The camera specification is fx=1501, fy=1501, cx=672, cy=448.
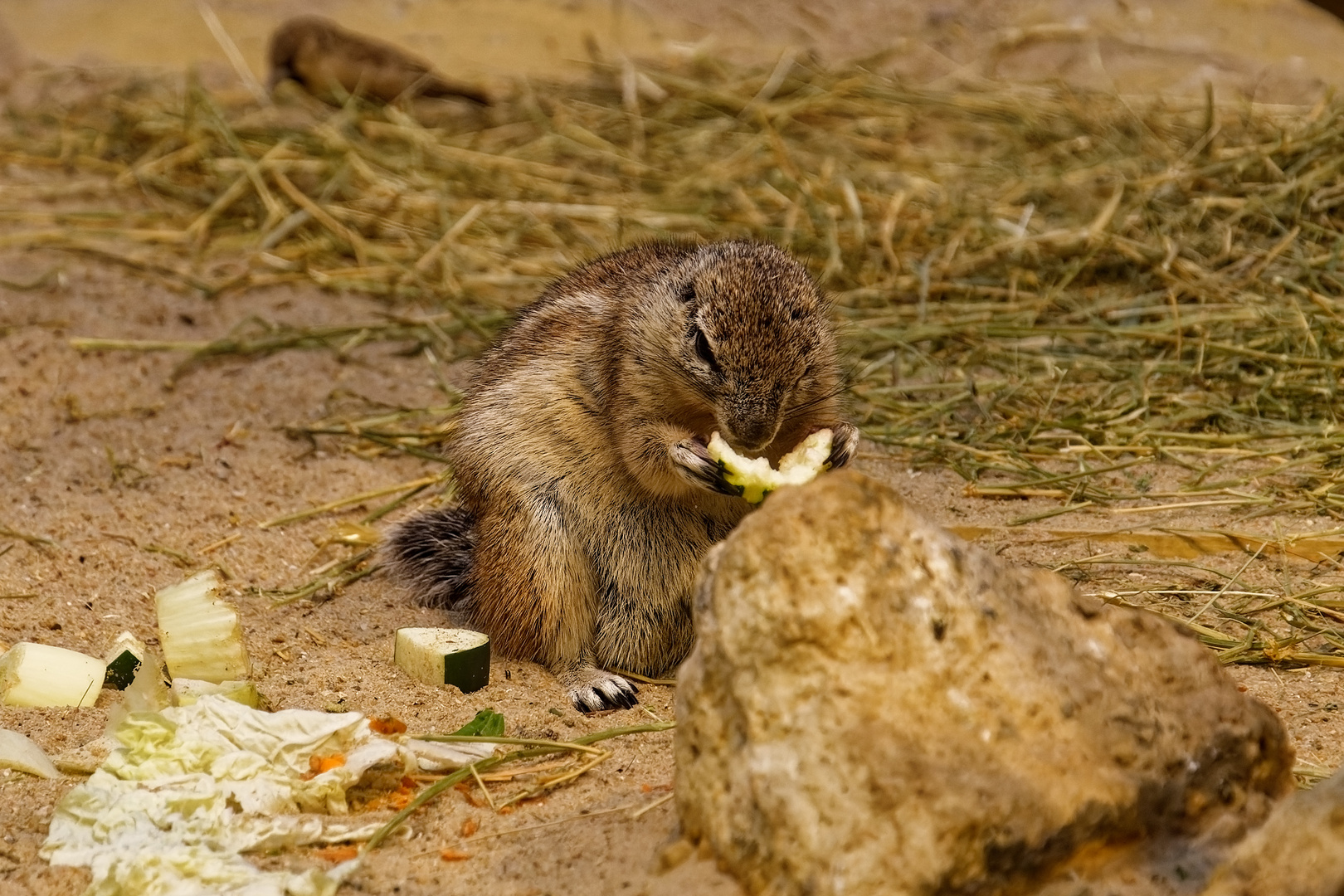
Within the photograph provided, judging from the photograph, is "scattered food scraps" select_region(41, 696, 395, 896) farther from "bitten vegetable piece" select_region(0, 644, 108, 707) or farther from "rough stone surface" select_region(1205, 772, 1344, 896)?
"rough stone surface" select_region(1205, 772, 1344, 896)

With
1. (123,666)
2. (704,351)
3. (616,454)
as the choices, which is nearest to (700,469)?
(704,351)

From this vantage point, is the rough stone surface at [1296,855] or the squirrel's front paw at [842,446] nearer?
the rough stone surface at [1296,855]

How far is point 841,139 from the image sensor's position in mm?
8641

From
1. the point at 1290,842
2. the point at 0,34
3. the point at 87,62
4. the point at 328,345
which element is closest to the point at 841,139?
the point at 328,345

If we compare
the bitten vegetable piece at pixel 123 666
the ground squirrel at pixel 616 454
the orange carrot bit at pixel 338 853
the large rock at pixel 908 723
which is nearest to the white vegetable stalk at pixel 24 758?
the bitten vegetable piece at pixel 123 666

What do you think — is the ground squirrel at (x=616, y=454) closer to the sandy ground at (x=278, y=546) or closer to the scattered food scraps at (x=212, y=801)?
the sandy ground at (x=278, y=546)

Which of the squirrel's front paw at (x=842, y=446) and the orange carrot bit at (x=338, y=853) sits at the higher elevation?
the squirrel's front paw at (x=842, y=446)

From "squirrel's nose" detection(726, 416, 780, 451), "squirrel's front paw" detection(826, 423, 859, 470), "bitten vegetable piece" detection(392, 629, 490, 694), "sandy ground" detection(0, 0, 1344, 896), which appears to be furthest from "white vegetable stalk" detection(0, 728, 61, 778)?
"squirrel's front paw" detection(826, 423, 859, 470)

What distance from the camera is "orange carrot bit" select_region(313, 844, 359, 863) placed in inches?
118

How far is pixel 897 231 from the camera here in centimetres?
724

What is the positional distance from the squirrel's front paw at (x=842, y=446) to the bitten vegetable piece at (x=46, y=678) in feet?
6.34

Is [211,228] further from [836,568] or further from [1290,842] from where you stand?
[1290,842]

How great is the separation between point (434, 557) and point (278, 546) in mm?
678

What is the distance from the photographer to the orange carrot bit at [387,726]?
351cm
